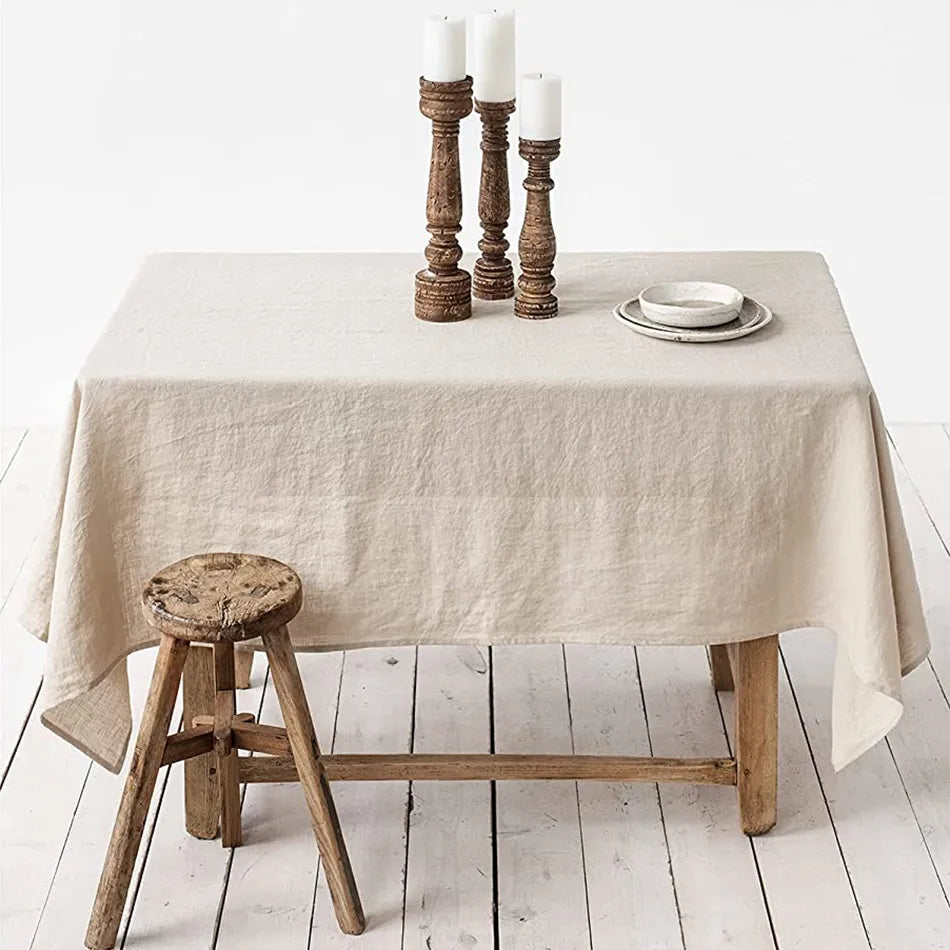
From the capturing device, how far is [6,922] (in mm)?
2379

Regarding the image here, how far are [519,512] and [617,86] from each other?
6.45 ft

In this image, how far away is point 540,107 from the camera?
2326 millimetres

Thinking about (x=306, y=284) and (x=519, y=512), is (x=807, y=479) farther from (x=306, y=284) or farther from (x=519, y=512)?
(x=306, y=284)

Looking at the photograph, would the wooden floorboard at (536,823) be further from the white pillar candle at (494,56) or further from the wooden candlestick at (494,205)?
the white pillar candle at (494,56)

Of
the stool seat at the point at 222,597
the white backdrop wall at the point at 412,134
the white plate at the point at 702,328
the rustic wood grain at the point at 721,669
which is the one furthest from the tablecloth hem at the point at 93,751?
the white backdrop wall at the point at 412,134

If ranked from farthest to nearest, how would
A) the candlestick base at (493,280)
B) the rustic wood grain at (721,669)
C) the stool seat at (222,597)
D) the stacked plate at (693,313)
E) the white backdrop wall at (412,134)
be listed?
the white backdrop wall at (412,134) → the rustic wood grain at (721,669) → the candlestick base at (493,280) → the stacked plate at (693,313) → the stool seat at (222,597)

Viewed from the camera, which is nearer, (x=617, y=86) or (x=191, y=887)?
(x=191, y=887)

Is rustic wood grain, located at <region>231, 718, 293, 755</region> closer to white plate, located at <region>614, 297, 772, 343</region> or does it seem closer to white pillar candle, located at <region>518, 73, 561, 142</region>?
white plate, located at <region>614, 297, 772, 343</region>

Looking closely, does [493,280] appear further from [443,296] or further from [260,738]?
[260,738]

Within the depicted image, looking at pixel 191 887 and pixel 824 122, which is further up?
pixel 824 122

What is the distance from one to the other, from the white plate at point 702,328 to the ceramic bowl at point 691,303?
13mm

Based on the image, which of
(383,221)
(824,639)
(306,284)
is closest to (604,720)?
(824,639)

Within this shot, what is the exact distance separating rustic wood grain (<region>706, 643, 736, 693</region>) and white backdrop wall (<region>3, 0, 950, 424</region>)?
148 centimetres

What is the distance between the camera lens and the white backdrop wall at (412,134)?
3895mm
